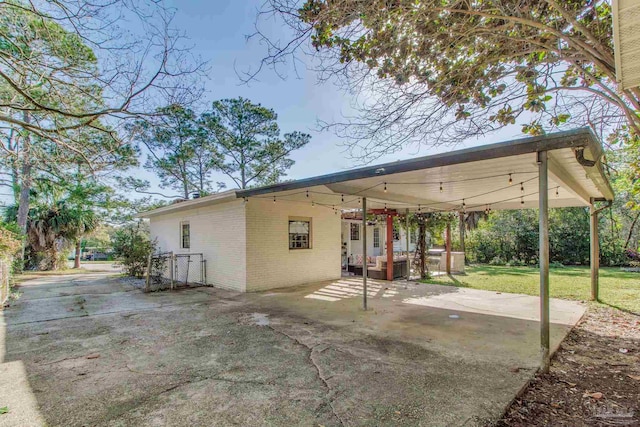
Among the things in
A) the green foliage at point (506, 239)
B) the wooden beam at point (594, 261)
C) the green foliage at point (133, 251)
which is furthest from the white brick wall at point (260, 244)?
the green foliage at point (506, 239)

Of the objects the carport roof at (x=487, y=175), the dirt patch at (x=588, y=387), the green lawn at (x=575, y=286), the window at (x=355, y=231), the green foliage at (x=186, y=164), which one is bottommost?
the green lawn at (x=575, y=286)

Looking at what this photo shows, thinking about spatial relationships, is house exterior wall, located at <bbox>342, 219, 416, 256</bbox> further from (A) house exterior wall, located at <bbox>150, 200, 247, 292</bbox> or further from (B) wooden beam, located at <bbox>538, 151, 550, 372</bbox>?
(B) wooden beam, located at <bbox>538, 151, 550, 372</bbox>

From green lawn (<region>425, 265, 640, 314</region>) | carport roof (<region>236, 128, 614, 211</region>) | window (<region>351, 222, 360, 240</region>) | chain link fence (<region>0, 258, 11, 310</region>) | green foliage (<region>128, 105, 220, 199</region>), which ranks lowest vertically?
green lawn (<region>425, 265, 640, 314</region>)

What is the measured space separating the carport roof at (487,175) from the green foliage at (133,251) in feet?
18.9

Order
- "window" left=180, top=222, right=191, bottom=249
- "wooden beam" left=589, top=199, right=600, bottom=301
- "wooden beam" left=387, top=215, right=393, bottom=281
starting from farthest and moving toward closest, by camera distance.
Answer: "window" left=180, top=222, right=191, bottom=249 → "wooden beam" left=387, top=215, right=393, bottom=281 → "wooden beam" left=589, top=199, right=600, bottom=301

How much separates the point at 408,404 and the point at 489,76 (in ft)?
15.8

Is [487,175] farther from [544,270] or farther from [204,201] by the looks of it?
[204,201]

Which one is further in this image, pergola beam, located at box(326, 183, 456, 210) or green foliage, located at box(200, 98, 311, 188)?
green foliage, located at box(200, 98, 311, 188)

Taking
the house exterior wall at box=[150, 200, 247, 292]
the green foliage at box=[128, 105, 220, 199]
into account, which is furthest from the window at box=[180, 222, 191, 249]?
the green foliage at box=[128, 105, 220, 199]

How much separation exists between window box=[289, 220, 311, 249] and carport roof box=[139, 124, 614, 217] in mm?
778

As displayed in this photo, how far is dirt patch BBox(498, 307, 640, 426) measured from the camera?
2.56m

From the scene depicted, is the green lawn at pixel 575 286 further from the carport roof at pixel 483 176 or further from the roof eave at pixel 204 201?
the roof eave at pixel 204 201

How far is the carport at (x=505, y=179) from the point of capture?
339 cm

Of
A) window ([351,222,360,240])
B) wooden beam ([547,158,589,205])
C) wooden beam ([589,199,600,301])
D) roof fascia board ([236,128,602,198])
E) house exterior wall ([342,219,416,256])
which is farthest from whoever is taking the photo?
window ([351,222,360,240])
